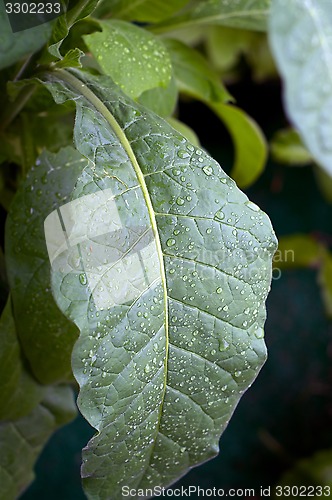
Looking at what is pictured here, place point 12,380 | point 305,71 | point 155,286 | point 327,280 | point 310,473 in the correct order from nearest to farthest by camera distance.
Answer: point 305,71
point 155,286
point 12,380
point 310,473
point 327,280

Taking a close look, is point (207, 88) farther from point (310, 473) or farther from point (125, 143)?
point (310, 473)

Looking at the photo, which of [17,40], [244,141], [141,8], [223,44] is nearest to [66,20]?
[17,40]

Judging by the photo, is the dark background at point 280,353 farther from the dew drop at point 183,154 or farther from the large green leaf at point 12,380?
the dew drop at point 183,154

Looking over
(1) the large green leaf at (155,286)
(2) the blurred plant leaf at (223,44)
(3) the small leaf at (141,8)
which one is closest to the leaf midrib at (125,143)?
(1) the large green leaf at (155,286)

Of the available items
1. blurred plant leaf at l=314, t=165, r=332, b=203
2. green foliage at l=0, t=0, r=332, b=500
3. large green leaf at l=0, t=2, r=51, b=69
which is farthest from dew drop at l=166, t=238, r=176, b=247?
blurred plant leaf at l=314, t=165, r=332, b=203

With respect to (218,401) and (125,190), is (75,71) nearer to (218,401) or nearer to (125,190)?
(125,190)

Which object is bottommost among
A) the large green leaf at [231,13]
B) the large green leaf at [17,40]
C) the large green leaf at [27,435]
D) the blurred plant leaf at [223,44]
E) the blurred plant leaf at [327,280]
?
the blurred plant leaf at [327,280]

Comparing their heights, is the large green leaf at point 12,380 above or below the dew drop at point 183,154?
below
